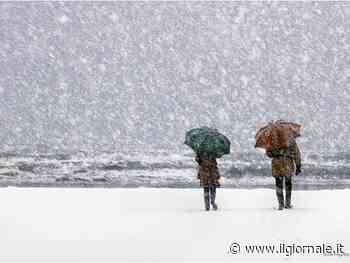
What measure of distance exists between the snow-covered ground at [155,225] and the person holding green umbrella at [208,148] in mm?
594

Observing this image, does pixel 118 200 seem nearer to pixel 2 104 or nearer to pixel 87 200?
pixel 87 200

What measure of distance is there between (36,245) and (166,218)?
108 inches

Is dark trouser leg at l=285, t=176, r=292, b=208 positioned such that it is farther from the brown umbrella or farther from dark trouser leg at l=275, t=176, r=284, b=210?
the brown umbrella

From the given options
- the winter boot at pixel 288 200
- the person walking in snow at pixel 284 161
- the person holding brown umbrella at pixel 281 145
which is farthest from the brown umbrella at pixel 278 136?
the winter boot at pixel 288 200

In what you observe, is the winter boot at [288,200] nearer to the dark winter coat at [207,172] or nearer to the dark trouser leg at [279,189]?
the dark trouser leg at [279,189]

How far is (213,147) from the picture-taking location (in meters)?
11.6

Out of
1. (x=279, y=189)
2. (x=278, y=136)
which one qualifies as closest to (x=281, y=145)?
(x=278, y=136)

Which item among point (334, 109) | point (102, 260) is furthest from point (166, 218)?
point (334, 109)

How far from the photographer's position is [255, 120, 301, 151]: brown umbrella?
446 inches

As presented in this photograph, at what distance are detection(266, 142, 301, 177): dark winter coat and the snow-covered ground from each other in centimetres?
67

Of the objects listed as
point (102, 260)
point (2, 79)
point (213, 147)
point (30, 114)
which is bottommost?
point (102, 260)

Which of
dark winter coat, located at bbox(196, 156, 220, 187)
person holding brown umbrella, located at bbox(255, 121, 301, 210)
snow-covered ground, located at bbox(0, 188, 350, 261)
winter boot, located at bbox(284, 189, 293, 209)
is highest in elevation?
person holding brown umbrella, located at bbox(255, 121, 301, 210)

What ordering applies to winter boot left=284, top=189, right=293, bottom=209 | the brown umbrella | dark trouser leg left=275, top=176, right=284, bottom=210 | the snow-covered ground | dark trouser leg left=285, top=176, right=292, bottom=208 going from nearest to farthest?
the snow-covered ground, the brown umbrella, dark trouser leg left=275, top=176, right=284, bottom=210, dark trouser leg left=285, top=176, right=292, bottom=208, winter boot left=284, top=189, right=293, bottom=209

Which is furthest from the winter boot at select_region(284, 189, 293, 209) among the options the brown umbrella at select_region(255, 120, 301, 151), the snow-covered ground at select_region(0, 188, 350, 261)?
the brown umbrella at select_region(255, 120, 301, 151)
